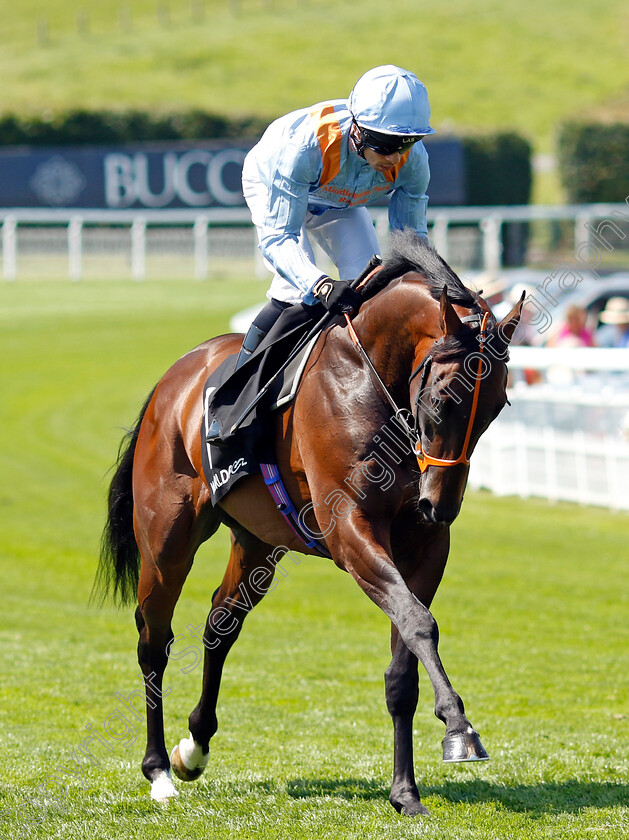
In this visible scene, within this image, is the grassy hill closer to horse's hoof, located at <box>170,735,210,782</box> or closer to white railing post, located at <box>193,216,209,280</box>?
white railing post, located at <box>193,216,209,280</box>

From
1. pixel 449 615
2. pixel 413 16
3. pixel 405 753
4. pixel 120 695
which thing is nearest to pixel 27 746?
pixel 120 695

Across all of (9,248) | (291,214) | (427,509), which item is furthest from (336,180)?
(9,248)

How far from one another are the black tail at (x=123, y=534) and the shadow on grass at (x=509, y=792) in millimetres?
1367

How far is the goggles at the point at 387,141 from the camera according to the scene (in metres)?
3.97

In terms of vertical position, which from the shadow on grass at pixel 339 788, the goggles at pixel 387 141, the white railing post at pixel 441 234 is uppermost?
the goggles at pixel 387 141

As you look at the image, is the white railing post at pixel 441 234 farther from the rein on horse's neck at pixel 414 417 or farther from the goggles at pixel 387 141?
the rein on horse's neck at pixel 414 417

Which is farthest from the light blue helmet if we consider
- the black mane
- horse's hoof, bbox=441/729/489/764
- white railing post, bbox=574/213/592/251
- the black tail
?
white railing post, bbox=574/213/592/251

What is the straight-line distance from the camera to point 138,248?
24609 millimetres

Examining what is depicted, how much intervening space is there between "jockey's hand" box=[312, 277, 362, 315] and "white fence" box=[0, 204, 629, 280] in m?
18.9

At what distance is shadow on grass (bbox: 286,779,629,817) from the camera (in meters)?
4.03

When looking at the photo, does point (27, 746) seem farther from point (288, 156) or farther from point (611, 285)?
point (611, 285)

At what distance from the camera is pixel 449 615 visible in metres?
7.93

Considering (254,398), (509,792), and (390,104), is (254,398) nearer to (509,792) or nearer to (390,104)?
(390,104)

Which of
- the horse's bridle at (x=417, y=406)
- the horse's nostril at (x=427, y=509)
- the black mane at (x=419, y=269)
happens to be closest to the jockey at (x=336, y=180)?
the black mane at (x=419, y=269)
